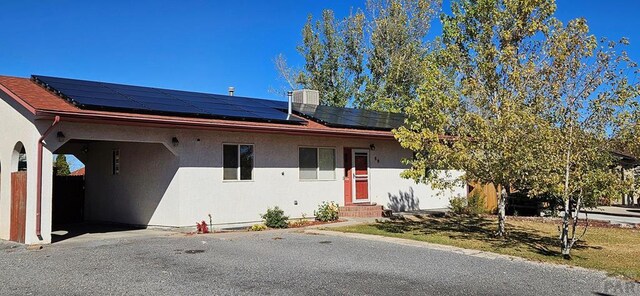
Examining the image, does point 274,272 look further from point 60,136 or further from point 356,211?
point 356,211

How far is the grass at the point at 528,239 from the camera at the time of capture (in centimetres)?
923

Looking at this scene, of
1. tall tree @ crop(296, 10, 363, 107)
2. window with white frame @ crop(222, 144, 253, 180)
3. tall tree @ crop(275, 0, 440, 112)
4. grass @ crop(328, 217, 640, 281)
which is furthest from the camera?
tall tree @ crop(296, 10, 363, 107)

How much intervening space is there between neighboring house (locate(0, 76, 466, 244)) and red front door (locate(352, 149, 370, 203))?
0.03 meters

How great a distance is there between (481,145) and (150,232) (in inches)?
323

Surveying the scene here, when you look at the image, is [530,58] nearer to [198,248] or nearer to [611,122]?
[611,122]

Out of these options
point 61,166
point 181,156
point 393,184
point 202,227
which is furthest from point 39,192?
point 61,166

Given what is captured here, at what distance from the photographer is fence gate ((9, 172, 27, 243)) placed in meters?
11.1

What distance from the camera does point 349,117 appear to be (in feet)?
60.6

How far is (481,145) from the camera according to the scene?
11.4 m

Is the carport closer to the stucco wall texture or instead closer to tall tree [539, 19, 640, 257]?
the stucco wall texture

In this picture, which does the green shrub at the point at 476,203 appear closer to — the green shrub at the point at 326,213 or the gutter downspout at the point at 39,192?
the green shrub at the point at 326,213

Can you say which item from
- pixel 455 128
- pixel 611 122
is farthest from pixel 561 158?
pixel 455 128

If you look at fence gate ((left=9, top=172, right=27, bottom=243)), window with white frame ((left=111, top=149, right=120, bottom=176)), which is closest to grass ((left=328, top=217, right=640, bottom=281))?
window with white frame ((left=111, top=149, right=120, bottom=176))

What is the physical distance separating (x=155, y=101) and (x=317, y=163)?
204 inches
